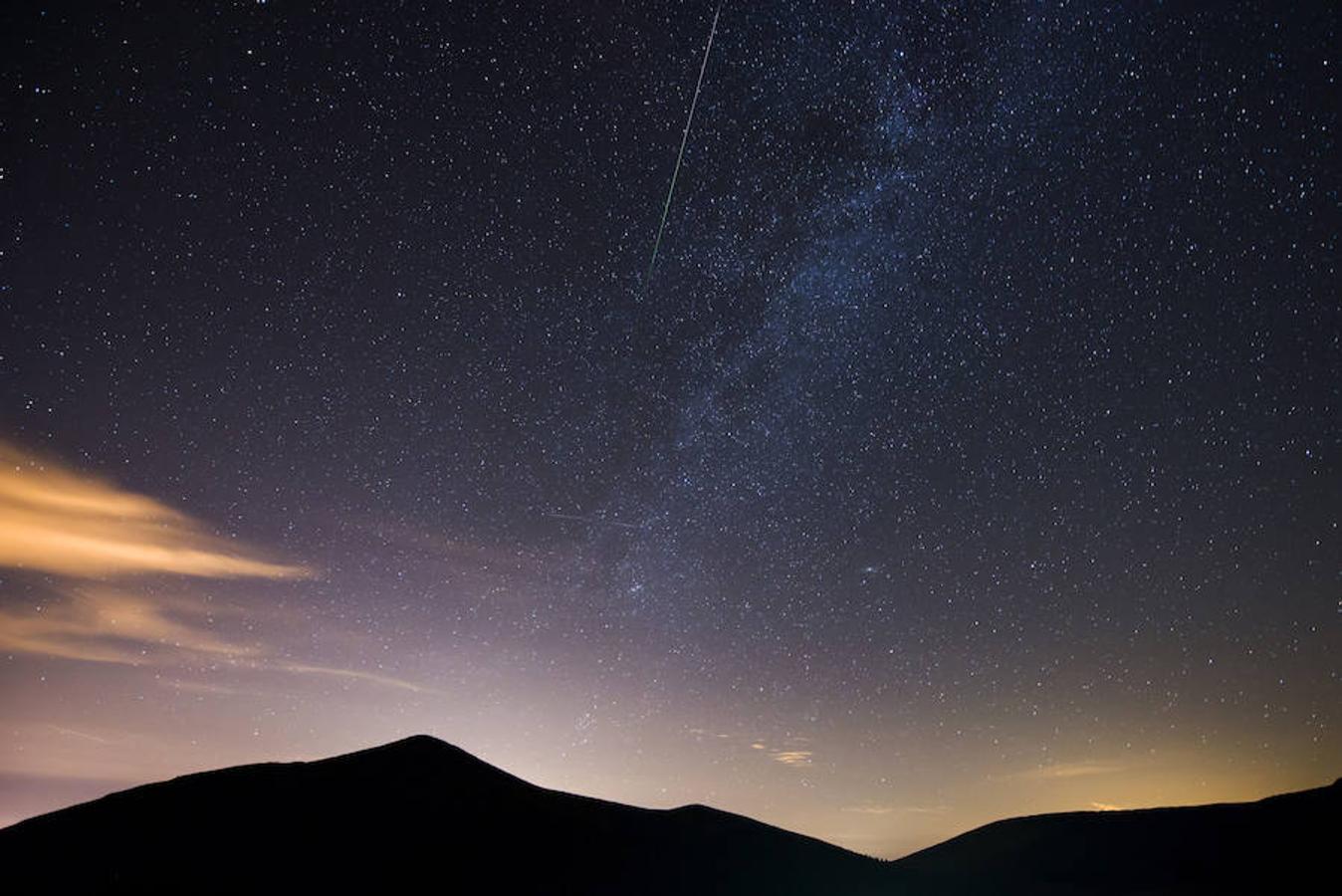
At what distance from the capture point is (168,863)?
16.9 metres

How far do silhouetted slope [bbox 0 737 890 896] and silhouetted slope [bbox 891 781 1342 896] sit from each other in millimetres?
4247

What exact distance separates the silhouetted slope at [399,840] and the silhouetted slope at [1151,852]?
13.9 feet

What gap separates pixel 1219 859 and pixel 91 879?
30.4 metres

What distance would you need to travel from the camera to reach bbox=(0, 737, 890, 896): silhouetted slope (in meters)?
17.1

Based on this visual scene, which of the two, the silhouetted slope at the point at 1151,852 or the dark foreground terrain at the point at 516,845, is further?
the silhouetted slope at the point at 1151,852

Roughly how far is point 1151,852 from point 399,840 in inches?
919

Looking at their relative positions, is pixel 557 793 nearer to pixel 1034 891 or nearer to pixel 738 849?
pixel 738 849

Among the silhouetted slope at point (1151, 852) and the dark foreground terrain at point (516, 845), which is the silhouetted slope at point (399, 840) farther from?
the silhouetted slope at point (1151, 852)

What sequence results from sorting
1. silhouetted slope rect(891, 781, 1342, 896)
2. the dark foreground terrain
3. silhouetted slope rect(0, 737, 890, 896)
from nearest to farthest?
silhouetted slope rect(0, 737, 890, 896) → the dark foreground terrain → silhouetted slope rect(891, 781, 1342, 896)

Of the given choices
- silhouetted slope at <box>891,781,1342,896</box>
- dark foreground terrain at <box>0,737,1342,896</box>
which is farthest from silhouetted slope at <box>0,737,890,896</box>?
silhouetted slope at <box>891,781,1342,896</box>

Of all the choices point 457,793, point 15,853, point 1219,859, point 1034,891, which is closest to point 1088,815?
point 1219,859

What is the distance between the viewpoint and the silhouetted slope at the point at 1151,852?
23.0 meters

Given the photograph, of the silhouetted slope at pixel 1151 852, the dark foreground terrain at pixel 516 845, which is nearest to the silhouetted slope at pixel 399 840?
the dark foreground terrain at pixel 516 845

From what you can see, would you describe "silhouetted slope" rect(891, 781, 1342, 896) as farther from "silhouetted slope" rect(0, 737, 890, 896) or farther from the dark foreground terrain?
"silhouetted slope" rect(0, 737, 890, 896)
